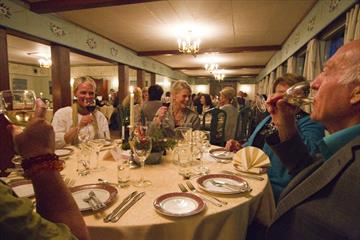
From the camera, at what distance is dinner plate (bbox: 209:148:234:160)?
62.3 inches

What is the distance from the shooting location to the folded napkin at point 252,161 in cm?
128

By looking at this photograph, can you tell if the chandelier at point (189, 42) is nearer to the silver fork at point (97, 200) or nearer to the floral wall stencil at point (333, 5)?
the floral wall stencil at point (333, 5)

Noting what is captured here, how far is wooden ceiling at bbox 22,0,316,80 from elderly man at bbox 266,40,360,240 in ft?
8.87

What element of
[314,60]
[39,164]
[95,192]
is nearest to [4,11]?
[95,192]

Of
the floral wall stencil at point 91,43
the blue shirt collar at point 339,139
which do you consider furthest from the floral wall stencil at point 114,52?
the blue shirt collar at point 339,139

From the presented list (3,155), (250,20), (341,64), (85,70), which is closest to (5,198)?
(341,64)

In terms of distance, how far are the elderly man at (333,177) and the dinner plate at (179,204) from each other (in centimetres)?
31

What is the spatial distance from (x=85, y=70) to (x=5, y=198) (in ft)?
36.4

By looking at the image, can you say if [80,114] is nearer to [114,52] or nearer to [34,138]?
[34,138]

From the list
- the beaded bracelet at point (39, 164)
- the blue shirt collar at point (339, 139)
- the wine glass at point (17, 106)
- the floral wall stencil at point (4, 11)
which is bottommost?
the beaded bracelet at point (39, 164)

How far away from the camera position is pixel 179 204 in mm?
916

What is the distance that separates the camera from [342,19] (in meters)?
2.66

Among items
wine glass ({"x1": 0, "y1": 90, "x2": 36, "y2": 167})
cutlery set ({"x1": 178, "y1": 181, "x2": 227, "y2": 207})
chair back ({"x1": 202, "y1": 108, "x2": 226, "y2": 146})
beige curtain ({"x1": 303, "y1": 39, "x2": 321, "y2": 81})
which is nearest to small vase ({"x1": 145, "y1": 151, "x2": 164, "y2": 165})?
cutlery set ({"x1": 178, "y1": 181, "x2": 227, "y2": 207})

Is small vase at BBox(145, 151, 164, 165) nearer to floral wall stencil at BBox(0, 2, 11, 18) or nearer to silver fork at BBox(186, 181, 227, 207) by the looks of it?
silver fork at BBox(186, 181, 227, 207)
